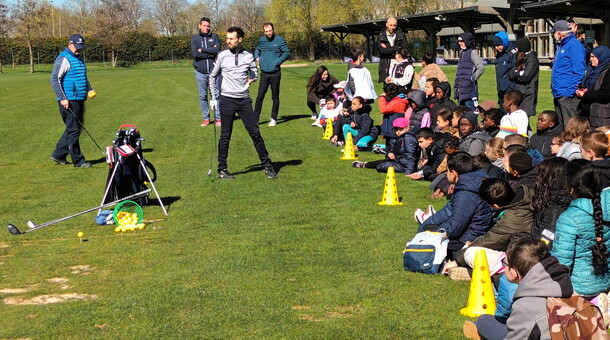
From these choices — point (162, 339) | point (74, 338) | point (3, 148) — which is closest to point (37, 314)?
point (74, 338)

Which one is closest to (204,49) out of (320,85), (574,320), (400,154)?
(320,85)

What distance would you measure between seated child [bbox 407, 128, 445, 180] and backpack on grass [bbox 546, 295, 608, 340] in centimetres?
714

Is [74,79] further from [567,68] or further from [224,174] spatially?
[567,68]

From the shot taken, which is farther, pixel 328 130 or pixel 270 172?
pixel 328 130

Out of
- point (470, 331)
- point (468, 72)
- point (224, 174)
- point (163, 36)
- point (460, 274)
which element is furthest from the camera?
point (163, 36)

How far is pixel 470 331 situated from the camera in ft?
18.4

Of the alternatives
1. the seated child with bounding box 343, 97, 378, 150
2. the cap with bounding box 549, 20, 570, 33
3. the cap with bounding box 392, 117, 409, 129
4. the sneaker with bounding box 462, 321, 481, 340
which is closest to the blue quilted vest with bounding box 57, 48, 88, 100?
the seated child with bounding box 343, 97, 378, 150

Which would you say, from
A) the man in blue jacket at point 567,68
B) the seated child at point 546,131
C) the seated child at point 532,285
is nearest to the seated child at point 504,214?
the seated child at point 532,285

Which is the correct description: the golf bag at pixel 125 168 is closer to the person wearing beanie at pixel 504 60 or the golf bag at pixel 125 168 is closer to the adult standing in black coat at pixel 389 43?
the person wearing beanie at pixel 504 60

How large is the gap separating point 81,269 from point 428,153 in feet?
20.9

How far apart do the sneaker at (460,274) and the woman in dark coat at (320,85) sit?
40.4 ft

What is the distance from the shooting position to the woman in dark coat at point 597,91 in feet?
38.1

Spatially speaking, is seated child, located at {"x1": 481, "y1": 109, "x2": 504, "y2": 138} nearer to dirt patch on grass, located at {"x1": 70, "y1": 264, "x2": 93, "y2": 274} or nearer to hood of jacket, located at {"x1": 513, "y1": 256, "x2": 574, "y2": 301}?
dirt patch on grass, located at {"x1": 70, "y1": 264, "x2": 93, "y2": 274}

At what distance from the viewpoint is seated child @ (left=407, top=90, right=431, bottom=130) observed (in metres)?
13.4
